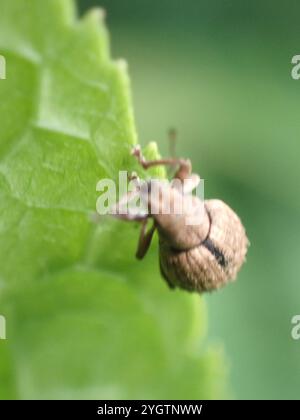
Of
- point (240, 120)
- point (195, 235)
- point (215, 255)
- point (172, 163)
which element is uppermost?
point (240, 120)

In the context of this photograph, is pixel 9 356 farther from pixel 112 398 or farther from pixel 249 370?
pixel 249 370

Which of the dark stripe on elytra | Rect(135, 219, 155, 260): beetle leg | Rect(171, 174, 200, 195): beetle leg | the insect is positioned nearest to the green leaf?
Rect(135, 219, 155, 260): beetle leg

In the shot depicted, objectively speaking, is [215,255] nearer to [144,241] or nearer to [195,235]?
[195,235]

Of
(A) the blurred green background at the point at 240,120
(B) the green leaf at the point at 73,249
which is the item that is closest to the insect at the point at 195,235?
(B) the green leaf at the point at 73,249

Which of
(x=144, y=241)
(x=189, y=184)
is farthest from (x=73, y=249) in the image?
(x=189, y=184)

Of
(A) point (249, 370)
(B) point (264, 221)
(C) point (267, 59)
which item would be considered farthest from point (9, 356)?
(C) point (267, 59)

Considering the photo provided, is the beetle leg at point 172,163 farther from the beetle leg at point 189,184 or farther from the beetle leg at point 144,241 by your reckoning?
the beetle leg at point 144,241

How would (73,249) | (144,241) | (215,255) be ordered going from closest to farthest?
(73,249) < (144,241) < (215,255)
